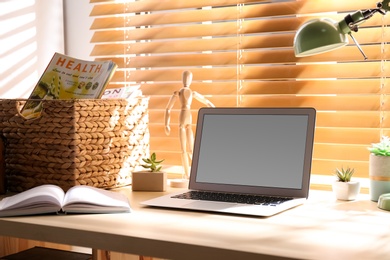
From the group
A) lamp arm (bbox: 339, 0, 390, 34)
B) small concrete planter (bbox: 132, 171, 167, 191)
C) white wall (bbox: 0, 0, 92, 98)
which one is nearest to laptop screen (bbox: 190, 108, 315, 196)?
small concrete planter (bbox: 132, 171, 167, 191)

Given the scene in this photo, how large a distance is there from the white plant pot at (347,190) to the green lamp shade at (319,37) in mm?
347

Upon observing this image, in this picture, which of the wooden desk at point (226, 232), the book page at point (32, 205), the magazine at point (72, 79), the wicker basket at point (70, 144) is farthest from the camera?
the magazine at point (72, 79)

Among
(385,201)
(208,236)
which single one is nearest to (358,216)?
(385,201)

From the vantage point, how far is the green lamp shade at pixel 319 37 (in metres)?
1.41

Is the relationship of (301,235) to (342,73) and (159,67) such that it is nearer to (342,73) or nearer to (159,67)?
(342,73)

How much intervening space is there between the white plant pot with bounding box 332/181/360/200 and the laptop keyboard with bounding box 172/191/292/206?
16 centimetres

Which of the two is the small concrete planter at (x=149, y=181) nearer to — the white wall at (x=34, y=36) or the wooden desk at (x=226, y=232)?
the wooden desk at (x=226, y=232)

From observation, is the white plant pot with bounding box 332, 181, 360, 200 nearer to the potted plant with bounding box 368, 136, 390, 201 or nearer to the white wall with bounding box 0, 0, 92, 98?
the potted plant with bounding box 368, 136, 390, 201

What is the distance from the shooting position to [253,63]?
1823mm

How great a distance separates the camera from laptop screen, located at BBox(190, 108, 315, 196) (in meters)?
1.48

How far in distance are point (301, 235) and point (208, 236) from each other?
178 millimetres

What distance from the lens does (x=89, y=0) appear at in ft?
7.14

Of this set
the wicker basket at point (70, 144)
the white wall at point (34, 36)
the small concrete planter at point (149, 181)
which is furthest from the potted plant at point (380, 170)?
the white wall at point (34, 36)

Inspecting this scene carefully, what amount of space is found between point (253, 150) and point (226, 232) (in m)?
0.45
